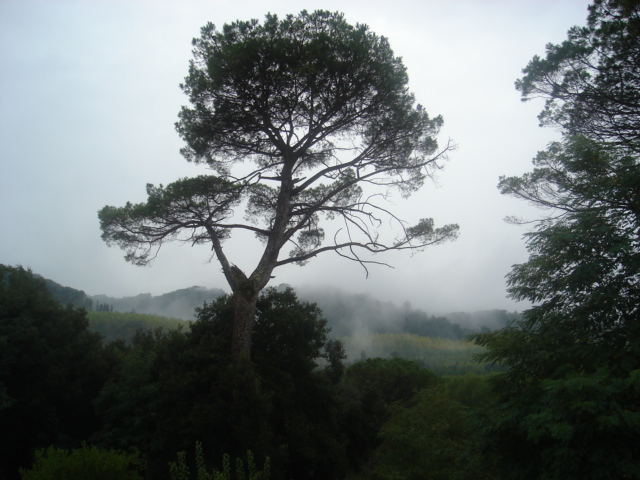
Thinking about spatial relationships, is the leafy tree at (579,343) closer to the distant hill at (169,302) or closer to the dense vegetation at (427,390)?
the dense vegetation at (427,390)

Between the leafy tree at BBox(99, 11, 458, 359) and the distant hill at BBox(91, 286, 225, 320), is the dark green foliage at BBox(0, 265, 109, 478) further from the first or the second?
the distant hill at BBox(91, 286, 225, 320)

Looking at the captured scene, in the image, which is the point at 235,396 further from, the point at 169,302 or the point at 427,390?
the point at 169,302

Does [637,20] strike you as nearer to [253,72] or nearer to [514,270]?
[514,270]

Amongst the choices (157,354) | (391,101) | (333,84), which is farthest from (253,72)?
(157,354)

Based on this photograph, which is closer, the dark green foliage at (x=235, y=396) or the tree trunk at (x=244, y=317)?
the dark green foliage at (x=235, y=396)

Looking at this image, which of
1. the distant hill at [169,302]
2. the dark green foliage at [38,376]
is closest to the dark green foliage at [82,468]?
the dark green foliage at [38,376]

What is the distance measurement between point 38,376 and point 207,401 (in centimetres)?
708

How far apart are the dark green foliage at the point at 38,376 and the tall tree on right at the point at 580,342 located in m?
12.5

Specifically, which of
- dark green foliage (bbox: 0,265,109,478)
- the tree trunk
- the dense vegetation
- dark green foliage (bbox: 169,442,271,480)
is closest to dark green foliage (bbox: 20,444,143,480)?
the dense vegetation

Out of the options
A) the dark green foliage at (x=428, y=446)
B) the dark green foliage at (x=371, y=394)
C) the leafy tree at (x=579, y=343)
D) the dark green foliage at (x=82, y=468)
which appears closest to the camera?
the leafy tree at (x=579, y=343)

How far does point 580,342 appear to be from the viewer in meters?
5.49

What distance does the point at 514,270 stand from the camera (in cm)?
663

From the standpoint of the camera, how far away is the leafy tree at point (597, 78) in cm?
829

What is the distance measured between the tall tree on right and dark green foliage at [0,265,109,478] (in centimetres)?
1246
